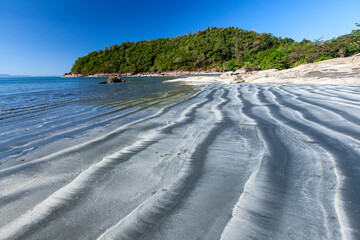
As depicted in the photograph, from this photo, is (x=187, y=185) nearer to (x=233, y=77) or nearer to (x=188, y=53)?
(x=233, y=77)

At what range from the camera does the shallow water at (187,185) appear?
0.92 m

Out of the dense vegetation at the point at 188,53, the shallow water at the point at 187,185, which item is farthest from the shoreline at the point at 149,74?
the shallow water at the point at 187,185

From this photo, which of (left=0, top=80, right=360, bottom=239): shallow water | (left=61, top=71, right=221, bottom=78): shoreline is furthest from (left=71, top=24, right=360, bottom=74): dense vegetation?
(left=0, top=80, right=360, bottom=239): shallow water

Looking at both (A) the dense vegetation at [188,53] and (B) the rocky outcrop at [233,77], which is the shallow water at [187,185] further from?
(A) the dense vegetation at [188,53]

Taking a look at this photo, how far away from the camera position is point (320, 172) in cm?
140

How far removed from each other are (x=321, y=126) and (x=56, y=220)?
3.13 m

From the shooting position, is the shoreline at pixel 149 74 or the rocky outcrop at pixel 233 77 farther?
the shoreline at pixel 149 74

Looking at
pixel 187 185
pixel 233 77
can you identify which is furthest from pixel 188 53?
pixel 187 185

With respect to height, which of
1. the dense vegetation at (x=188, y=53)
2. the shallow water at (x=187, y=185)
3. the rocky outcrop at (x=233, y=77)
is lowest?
the shallow water at (x=187, y=185)

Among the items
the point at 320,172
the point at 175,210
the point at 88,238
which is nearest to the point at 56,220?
the point at 88,238

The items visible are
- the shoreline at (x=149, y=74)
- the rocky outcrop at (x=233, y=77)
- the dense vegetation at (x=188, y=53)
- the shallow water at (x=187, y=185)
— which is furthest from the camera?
the shoreline at (x=149, y=74)

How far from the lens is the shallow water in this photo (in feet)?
3.03

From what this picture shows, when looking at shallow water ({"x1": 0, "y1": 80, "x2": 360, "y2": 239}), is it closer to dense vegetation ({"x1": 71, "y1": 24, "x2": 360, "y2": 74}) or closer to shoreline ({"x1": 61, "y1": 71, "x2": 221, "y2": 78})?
dense vegetation ({"x1": 71, "y1": 24, "x2": 360, "y2": 74})

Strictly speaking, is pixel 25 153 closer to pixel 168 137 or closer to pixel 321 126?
pixel 168 137
